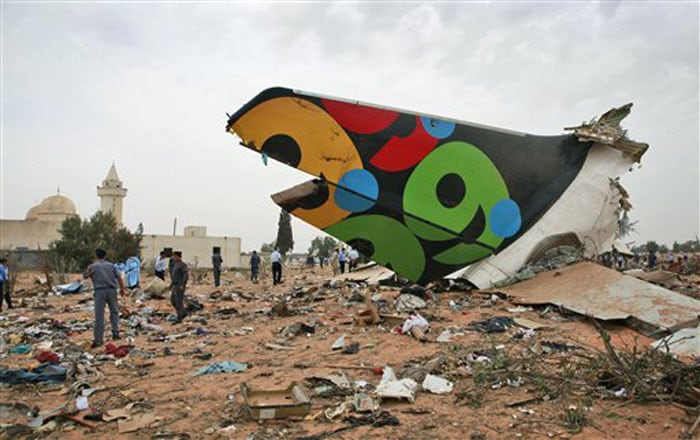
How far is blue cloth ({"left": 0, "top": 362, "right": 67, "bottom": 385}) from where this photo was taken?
5.33 m

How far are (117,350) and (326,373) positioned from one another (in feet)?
10.5

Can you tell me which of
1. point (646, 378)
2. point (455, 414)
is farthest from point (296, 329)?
point (646, 378)

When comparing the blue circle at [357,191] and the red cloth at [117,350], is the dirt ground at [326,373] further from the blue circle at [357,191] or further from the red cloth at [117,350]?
the blue circle at [357,191]

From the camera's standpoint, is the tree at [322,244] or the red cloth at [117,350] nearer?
the red cloth at [117,350]

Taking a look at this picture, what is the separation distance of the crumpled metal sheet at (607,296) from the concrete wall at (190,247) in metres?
32.8

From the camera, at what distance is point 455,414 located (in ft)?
13.9

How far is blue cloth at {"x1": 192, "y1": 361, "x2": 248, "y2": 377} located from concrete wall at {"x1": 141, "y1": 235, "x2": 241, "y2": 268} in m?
34.1

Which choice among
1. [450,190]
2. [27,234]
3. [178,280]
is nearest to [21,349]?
[178,280]

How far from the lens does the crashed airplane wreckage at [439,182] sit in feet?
31.7

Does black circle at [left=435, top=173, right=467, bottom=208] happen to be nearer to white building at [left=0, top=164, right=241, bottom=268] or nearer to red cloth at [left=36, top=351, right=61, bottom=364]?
red cloth at [left=36, top=351, right=61, bottom=364]

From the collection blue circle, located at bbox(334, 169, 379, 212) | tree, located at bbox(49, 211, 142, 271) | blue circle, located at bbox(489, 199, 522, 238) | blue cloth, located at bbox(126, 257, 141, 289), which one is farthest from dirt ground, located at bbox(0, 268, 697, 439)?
tree, located at bbox(49, 211, 142, 271)

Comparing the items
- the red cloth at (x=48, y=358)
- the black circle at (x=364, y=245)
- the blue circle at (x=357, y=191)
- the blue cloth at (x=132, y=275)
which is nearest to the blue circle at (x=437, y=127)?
the blue circle at (x=357, y=191)

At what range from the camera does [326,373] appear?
5422 millimetres

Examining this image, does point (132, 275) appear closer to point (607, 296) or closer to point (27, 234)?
point (607, 296)
